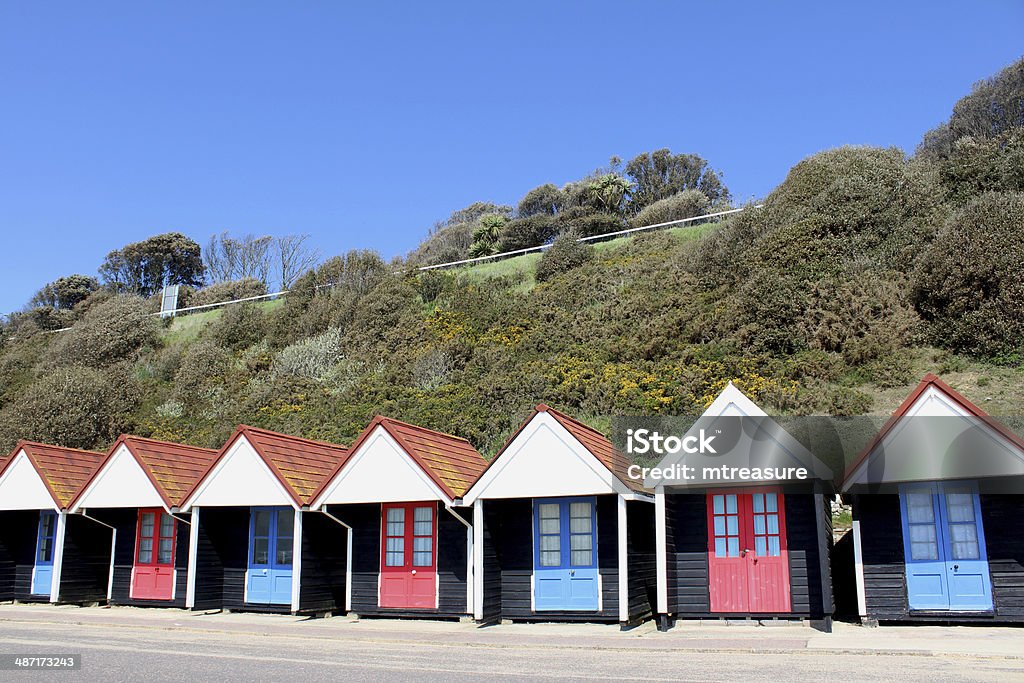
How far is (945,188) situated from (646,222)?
19.6m

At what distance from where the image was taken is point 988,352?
25.5m

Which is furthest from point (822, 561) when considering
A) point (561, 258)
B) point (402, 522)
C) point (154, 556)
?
point (561, 258)

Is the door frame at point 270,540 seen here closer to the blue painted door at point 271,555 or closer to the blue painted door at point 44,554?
the blue painted door at point 271,555

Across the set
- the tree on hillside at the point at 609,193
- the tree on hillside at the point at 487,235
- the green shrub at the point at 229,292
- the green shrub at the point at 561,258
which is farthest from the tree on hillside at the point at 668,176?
the green shrub at the point at 229,292

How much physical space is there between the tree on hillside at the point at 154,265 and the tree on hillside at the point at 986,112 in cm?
6762

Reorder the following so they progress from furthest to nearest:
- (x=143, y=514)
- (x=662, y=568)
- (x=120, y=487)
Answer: (x=143, y=514) < (x=120, y=487) < (x=662, y=568)

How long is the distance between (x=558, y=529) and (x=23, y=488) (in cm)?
1407

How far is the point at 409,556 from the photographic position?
16453 mm

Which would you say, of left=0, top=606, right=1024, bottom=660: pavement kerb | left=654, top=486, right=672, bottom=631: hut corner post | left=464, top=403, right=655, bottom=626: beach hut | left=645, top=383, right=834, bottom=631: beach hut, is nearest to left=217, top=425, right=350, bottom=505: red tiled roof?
left=0, top=606, right=1024, bottom=660: pavement kerb

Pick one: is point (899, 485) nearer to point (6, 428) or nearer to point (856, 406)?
point (856, 406)

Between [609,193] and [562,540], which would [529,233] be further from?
[562,540]

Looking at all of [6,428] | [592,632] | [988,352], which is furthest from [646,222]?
[592,632]

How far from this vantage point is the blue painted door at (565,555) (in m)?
15.0

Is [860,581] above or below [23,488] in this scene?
below
